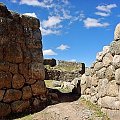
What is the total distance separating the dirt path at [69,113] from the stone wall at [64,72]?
8950 mm

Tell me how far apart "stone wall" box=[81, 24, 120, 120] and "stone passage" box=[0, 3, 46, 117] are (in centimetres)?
165

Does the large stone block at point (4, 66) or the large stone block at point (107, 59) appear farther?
the large stone block at point (4, 66)

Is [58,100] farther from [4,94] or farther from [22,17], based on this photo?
[22,17]

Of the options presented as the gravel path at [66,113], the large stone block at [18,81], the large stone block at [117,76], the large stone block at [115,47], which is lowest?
the gravel path at [66,113]

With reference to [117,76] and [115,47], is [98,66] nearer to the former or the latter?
[115,47]

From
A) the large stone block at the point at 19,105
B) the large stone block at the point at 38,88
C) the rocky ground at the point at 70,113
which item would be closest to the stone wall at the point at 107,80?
the rocky ground at the point at 70,113

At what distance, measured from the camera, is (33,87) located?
30.1 ft

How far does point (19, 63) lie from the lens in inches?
351

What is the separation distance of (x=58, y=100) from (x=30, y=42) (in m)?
2.24

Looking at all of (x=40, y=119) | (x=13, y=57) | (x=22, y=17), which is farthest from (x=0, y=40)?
(x=40, y=119)

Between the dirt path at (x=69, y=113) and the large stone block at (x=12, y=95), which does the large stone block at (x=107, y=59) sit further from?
the large stone block at (x=12, y=95)

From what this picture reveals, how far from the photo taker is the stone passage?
28.0ft

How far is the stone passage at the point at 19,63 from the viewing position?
8539 millimetres

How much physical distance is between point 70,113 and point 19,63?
2.23 m
